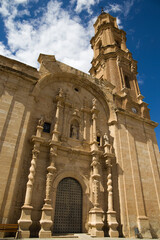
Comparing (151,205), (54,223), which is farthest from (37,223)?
(151,205)

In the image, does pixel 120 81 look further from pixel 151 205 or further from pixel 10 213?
pixel 10 213

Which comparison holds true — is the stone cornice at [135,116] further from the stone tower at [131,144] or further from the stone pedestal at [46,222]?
the stone pedestal at [46,222]

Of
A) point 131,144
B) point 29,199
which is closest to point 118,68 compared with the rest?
point 131,144

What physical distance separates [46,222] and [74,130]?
6634mm

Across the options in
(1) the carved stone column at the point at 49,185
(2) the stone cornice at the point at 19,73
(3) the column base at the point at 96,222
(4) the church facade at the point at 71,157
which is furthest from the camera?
(2) the stone cornice at the point at 19,73

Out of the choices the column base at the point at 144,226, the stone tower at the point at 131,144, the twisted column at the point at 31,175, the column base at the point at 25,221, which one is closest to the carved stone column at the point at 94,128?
the stone tower at the point at 131,144

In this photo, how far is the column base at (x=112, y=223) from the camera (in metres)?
10.7

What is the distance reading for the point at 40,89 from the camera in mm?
13359

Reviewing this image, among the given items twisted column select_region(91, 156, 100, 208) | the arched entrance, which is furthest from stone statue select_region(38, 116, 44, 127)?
twisted column select_region(91, 156, 100, 208)

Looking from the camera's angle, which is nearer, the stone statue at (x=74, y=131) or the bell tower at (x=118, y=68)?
the stone statue at (x=74, y=131)

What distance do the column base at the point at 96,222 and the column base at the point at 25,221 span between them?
3.87 metres

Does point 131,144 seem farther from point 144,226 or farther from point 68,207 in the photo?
point 68,207

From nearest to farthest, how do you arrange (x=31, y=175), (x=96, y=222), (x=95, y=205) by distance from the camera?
(x=31, y=175) < (x=96, y=222) < (x=95, y=205)

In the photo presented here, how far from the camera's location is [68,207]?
1091cm
